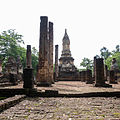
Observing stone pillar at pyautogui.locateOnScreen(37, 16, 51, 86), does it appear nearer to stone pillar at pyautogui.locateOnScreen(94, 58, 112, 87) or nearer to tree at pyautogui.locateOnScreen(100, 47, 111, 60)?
stone pillar at pyautogui.locateOnScreen(94, 58, 112, 87)

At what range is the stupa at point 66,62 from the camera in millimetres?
26562

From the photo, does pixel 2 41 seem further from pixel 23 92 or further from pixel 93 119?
pixel 93 119

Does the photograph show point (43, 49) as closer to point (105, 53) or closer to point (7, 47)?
point (7, 47)

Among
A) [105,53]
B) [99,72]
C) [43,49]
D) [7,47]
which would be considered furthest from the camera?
[105,53]

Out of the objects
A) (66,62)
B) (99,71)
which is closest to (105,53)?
(66,62)

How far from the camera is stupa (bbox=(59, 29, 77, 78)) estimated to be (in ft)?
87.1

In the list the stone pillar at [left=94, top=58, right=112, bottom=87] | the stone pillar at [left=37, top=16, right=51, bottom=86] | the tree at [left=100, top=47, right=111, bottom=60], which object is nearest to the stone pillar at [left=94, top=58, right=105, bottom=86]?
the stone pillar at [left=94, top=58, right=112, bottom=87]

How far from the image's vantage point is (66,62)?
28.8 metres

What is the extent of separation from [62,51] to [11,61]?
14.6 metres

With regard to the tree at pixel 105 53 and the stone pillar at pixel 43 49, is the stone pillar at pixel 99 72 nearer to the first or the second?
the stone pillar at pixel 43 49

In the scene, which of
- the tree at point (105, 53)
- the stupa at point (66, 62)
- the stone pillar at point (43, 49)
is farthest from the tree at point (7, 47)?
the tree at point (105, 53)

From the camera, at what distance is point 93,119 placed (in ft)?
9.79

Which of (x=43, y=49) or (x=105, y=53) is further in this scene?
(x=105, y=53)

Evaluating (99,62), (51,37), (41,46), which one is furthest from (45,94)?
(51,37)
